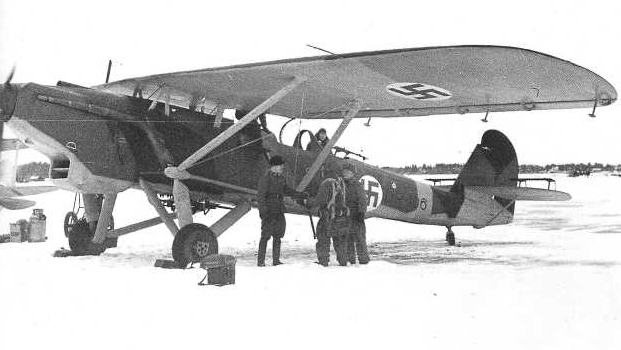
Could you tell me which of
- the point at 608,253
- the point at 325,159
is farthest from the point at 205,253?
the point at 608,253

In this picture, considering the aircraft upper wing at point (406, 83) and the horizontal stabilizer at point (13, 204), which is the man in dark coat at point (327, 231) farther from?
the horizontal stabilizer at point (13, 204)

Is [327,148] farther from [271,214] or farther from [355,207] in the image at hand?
[271,214]

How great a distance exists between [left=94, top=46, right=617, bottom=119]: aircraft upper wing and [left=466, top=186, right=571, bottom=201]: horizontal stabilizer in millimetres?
2089

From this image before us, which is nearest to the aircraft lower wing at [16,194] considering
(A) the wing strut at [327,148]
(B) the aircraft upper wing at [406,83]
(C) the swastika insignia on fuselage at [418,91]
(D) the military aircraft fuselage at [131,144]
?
(B) the aircraft upper wing at [406,83]

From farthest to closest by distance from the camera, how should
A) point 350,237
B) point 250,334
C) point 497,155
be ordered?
point 497,155 → point 350,237 → point 250,334

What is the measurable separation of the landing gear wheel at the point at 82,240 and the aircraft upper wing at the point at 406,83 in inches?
85.3

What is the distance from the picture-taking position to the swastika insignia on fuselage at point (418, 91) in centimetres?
820

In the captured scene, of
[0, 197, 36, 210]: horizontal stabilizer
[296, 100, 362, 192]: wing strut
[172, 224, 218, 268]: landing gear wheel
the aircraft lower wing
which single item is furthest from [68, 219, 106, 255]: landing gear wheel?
[0, 197, 36, 210]: horizontal stabilizer

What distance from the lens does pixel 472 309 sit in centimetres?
493

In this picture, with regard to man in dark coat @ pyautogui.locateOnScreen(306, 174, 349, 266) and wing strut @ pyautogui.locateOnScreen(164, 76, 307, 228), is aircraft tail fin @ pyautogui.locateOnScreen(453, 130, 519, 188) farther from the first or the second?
wing strut @ pyautogui.locateOnScreen(164, 76, 307, 228)

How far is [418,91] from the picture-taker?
28.0 feet

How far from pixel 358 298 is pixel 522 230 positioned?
10151 millimetres

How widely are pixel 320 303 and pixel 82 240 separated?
523 centimetres

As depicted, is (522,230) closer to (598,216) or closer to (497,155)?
(497,155)
